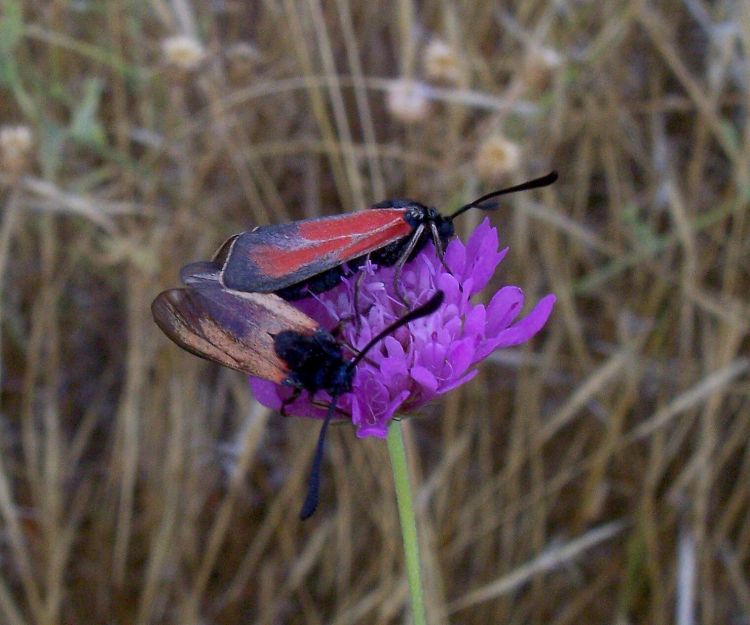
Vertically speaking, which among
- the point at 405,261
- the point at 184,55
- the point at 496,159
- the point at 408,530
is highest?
the point at 184,55

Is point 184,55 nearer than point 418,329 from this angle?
No

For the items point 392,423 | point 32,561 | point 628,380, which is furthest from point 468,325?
point 32,561

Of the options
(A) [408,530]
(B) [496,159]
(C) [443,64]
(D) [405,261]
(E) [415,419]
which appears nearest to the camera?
(A) [408,530]

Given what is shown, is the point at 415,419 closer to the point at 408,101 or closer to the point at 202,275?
the point at 408,101

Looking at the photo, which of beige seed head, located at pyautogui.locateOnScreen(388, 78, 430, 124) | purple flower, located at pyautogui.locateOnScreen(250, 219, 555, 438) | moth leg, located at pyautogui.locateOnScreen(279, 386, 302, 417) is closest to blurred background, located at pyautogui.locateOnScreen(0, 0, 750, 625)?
beige seed head, located at pyautogui.locateOnScreen(388, 78, 430, 124)

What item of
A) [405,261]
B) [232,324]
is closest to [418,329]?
[405,261]

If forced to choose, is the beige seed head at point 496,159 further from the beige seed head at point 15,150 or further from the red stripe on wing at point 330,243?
the beige seed head at point 15,150

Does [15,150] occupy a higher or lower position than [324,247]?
higher
